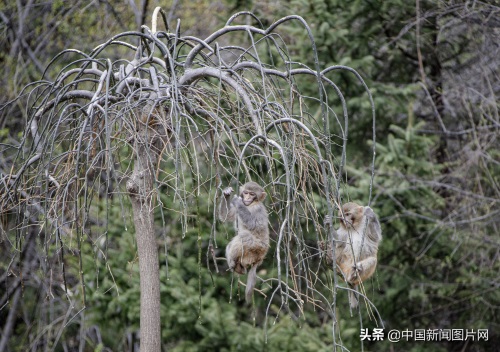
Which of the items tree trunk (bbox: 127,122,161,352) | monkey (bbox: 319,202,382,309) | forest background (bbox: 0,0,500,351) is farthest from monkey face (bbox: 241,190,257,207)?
forest background (bbox: 0,0,500,351)

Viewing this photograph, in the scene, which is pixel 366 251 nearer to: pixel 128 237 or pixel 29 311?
pixel 128 237

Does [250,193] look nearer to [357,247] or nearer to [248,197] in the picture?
[248,197]

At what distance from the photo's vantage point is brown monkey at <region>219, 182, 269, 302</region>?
416 centimetres

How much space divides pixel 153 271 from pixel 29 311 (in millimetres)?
7389

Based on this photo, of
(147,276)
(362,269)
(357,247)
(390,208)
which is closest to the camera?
(362,269)

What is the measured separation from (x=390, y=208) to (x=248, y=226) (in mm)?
4839

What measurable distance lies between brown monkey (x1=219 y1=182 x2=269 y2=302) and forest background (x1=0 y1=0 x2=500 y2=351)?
3.67 m

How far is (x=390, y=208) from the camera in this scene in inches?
348

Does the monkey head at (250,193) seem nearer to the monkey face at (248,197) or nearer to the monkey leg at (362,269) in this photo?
the monkey face at (248,197)

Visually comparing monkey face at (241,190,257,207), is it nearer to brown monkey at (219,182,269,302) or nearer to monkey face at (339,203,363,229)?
brown monkey at (219,182,269,302)

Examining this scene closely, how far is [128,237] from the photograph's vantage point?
852 cm

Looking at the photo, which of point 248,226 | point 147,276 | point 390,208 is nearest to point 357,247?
point 248,226

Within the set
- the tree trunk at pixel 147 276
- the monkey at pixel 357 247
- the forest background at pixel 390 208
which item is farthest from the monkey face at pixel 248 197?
the forest background at pixel 390 208

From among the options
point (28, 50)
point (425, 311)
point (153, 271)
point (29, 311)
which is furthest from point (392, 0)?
point (29, 311)
